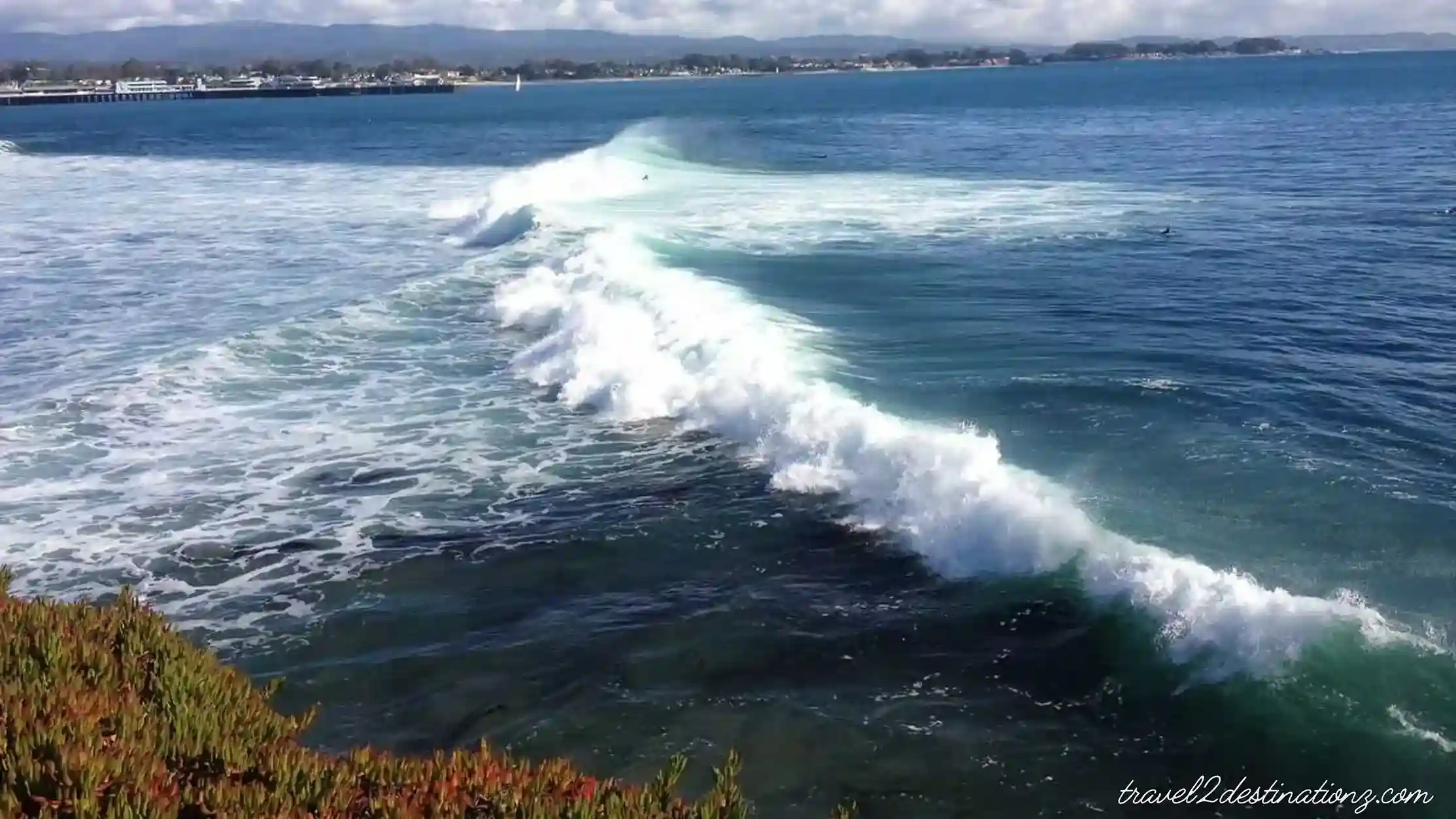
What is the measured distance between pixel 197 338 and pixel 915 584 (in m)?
16.3

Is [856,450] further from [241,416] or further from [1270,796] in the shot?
[241,416]

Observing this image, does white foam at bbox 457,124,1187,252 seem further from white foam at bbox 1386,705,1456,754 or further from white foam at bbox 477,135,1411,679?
white foam at bbox 1386,705,1456,754

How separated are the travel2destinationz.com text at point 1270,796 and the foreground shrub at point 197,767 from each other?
3.22 m

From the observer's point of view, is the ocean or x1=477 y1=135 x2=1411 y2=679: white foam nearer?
the ocean

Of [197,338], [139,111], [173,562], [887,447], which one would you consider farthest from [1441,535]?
[139,111]

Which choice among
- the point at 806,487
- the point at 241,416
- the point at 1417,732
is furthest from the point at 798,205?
the point at 1417,732

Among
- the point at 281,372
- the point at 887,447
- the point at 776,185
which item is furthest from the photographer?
the point at 776,185

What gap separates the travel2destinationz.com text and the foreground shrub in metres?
3.22

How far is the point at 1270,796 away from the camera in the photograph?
9.00 m

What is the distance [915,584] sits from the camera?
41.3ft

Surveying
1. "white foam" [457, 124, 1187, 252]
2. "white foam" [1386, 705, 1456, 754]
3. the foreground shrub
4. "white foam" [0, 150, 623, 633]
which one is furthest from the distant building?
"white foam" [1386, 705, 1456, 754]

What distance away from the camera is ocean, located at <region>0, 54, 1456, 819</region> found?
9992 millimetres

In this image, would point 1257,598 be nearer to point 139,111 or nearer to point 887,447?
point 887,447

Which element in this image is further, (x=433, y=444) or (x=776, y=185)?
(x=776, y=185)
